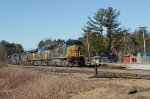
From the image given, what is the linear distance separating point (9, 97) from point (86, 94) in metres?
5.49

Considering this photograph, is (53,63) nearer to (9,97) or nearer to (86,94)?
(9,97)

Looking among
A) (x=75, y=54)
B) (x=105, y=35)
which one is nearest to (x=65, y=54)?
(x=75, y=54)

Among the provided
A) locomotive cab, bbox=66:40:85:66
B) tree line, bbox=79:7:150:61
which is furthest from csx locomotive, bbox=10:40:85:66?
tree line, bbox=79:7:150:61

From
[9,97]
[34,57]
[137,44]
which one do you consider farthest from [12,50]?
[9,97]

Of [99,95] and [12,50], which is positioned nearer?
[99,95]

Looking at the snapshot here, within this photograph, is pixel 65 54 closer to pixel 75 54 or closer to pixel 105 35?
pixel 75 54

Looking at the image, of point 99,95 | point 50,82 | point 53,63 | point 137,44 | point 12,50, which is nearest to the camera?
point 99,95

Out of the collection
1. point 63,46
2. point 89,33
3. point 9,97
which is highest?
point 89,33

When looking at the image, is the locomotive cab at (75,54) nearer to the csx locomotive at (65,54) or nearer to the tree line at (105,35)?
the csx locomotive at (65,54)

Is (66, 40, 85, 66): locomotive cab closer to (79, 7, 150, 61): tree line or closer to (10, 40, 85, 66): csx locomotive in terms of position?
(10, 40, 85, 66): csx locomotive

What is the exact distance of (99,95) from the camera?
13.6 m

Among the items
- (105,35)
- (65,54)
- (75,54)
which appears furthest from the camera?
(105,35)

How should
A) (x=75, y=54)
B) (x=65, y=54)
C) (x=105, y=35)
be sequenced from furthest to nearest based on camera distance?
(x=105, y=35) < (x=65, y=54) < (x=75, y=54)

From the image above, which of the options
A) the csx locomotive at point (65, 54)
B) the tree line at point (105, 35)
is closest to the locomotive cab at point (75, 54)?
the csx locomotive at point (65, 54)
